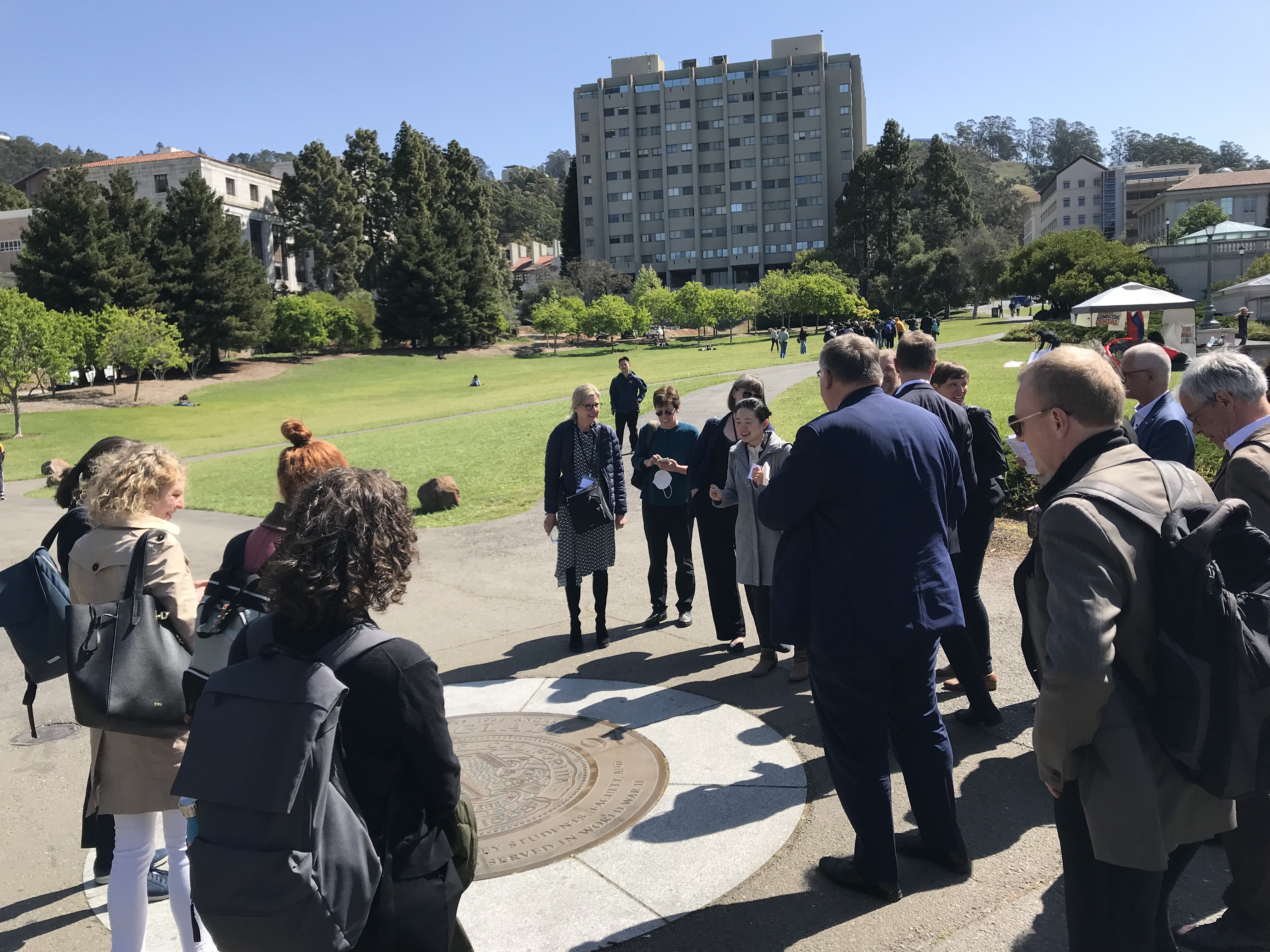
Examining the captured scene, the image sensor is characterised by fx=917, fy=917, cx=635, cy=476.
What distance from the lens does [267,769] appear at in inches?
83.7

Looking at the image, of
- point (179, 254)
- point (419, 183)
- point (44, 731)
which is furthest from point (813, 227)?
point (44, 731)

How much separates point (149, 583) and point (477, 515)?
10.2 metres

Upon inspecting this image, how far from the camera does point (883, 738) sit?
3.73 metres

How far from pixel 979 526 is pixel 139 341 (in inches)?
1963

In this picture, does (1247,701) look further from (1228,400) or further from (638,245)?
(638,245)

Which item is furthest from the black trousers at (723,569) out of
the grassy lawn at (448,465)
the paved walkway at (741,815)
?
the grassy lawn at (448,465)

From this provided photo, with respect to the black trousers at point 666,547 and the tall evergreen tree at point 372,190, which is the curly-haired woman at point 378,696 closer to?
the black trousers at point 666,547

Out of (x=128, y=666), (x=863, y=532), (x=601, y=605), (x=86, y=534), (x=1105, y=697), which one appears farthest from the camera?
(x=601, y=605)

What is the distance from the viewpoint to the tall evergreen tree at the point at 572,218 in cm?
11575

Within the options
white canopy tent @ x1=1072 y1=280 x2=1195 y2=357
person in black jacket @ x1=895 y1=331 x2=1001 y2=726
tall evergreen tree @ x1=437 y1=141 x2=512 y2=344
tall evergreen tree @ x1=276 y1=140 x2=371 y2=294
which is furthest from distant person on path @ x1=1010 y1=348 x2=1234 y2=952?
tall evergreen tree @ x1=276 y1=140 x2=371 y2=294

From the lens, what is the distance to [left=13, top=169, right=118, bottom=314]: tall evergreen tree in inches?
1969

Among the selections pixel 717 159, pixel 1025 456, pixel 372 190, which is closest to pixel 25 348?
pixel 1025 456

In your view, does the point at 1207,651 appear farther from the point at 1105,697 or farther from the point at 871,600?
the point at 871,600

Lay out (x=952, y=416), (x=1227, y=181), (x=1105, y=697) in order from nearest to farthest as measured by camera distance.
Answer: (x=1105, y=697) → (x=952, y=416) → (x=1227, y=181)
